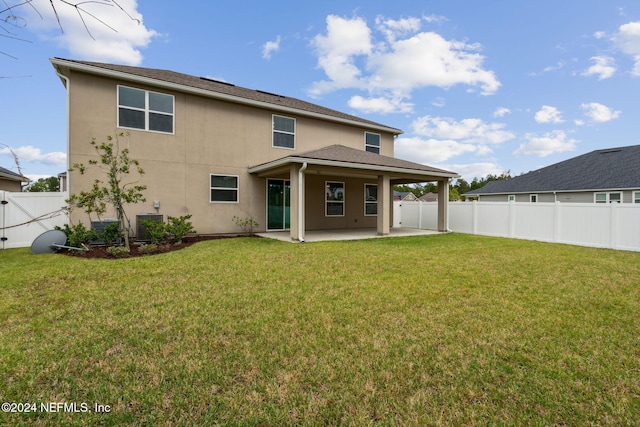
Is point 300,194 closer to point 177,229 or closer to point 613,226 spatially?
point 177,229

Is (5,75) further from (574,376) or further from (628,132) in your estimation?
(628,132)

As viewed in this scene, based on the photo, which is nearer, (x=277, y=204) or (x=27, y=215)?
(x=27, y=215)

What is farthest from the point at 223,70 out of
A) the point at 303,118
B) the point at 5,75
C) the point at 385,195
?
the point at 5,75

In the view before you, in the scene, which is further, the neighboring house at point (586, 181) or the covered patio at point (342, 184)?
the neighboring house at point (586, 181)

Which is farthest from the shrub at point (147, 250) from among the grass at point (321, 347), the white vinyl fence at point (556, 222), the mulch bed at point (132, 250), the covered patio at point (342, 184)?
the white vinyl fence at point (556, 222)

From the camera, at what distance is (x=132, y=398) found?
6.93 ft

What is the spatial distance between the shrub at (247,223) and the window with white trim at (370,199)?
248 inches

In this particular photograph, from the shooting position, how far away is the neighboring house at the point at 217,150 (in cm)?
917

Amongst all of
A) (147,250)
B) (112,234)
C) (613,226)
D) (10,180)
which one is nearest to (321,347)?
(147,250)

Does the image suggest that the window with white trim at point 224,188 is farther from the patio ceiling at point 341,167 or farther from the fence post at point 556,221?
the fence post at point 556,221

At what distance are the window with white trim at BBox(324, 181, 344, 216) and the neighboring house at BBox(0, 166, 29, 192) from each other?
50.4 ft

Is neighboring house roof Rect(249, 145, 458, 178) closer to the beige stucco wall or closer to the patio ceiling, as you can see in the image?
the patio ceiling

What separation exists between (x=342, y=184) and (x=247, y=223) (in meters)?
5.23

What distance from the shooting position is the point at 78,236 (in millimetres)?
8047
